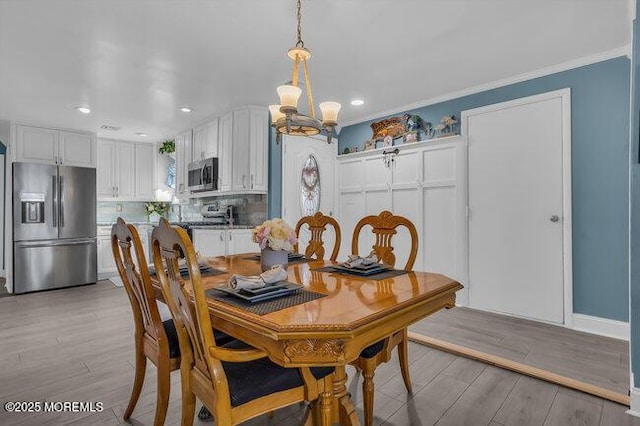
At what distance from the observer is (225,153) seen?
450 centimetres

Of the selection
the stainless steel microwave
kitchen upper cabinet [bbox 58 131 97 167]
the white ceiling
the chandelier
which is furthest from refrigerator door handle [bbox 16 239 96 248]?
the chandelier

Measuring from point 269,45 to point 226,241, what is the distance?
7.45 ft

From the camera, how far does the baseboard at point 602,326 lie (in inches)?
113

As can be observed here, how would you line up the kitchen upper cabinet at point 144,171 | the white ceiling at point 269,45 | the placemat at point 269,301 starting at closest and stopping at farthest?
the placemat at point 269,301 < the white ceiling at point 269,45 < the kitchen upper cabinet at point 144,171

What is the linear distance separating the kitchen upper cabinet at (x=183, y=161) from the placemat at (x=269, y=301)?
4.37 m

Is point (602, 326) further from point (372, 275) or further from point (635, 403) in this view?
point (372, 275)

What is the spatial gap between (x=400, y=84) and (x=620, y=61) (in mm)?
1808

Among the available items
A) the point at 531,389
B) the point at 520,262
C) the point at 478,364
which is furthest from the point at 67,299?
the point at 520,262

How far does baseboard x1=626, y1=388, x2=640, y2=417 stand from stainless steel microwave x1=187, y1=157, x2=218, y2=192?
4.33 m

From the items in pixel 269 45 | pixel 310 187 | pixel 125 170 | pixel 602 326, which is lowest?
pixel 602 326

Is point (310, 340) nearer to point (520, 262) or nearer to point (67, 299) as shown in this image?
point (520, 262)

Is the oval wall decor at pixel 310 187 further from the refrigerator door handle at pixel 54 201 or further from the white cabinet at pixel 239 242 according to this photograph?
the refrigerator door handle at pixel 54 201

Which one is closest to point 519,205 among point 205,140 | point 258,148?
point 258,148

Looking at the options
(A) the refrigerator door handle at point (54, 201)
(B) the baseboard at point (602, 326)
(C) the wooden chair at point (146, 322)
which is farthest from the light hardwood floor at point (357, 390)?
(A) the refrigerator door handle at point (54, 201)
